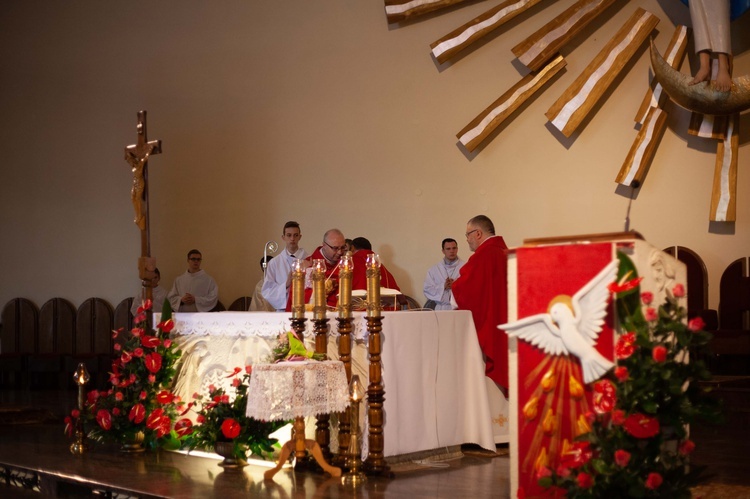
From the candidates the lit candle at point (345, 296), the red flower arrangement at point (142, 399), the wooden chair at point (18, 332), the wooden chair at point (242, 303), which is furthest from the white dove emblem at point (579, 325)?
the wooden chair at point (18, 332)

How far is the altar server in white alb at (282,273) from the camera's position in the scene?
25.2ft

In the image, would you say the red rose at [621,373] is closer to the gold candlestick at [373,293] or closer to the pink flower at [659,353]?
the pink flower at [659,353]

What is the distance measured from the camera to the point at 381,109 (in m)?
9.27

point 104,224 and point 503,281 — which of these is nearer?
point 503,281

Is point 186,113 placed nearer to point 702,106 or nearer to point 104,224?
point 104,224

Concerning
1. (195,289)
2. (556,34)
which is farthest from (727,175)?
(195,289)

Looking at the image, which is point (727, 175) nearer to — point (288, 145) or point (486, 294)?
point (486, 294)

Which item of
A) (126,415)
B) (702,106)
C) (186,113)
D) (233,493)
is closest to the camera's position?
(233,493)

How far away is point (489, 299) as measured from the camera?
580 centimetres

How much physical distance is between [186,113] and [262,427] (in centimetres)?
634

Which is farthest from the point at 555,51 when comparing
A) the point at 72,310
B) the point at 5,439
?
the point at 72,310

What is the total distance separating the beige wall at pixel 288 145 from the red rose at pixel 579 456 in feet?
15.9

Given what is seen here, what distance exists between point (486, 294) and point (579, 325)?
2.59 metres

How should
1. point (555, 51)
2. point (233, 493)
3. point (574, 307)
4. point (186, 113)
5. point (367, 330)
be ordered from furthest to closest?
point (186, 113) < point (555, 51) < point (367, 330) < point (233, 493) < point (574, 307)
